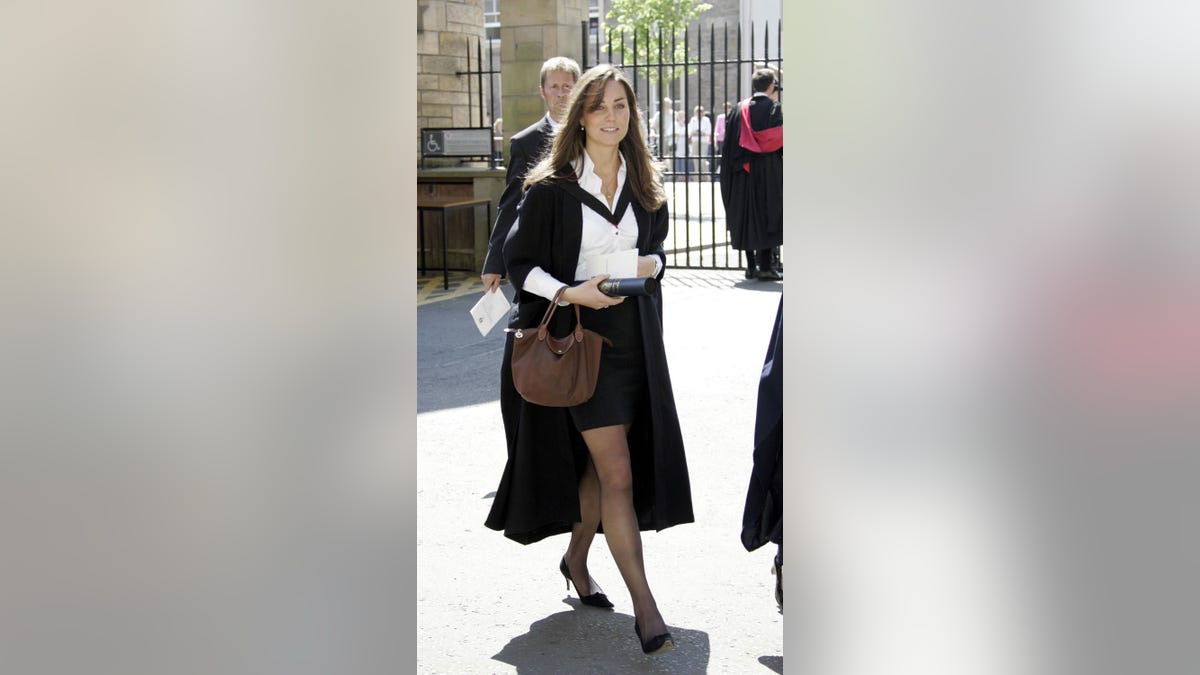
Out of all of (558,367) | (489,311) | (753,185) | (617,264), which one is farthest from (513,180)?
(753,185)

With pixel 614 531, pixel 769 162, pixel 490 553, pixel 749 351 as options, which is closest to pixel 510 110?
pixel 769 162

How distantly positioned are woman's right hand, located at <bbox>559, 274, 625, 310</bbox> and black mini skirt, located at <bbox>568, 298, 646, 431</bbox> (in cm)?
10

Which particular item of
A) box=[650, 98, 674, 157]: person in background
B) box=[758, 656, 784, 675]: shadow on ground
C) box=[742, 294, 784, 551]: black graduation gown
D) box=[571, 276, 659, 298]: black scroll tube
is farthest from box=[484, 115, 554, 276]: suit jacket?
box=[758, 656, 784, 675]: shadow on ground

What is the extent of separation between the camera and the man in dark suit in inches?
221

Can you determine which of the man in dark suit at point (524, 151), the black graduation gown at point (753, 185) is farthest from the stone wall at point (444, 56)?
the man in dark suit at point (524, 151)

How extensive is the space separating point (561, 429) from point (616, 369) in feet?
1.02

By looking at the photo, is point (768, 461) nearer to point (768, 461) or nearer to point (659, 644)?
point (768, 461)

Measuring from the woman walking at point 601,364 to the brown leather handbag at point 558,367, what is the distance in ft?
0.28

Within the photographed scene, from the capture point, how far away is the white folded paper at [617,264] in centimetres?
420

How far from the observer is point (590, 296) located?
164 inches

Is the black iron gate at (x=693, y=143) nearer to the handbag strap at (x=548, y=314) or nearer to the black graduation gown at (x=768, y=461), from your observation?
the handbag strap at (x=548, y=314)

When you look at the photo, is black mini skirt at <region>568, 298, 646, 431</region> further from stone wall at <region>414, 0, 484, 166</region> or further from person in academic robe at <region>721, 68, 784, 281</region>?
stone wall at <region>414, 0, 484, 166</region>
